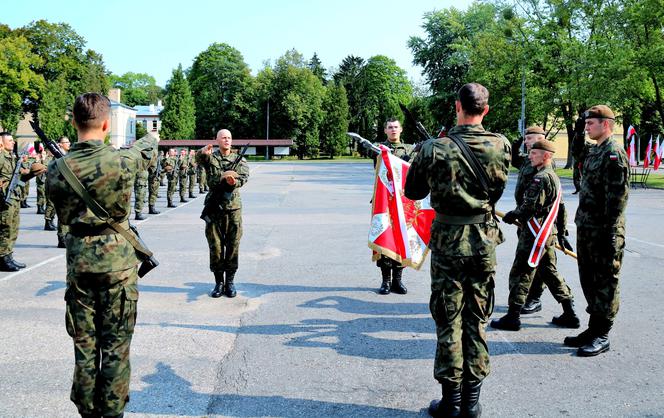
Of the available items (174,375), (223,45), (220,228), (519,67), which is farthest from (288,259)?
(223,45)

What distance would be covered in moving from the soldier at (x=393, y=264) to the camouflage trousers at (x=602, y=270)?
2521 mm

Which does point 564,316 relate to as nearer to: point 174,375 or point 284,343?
point 284,343

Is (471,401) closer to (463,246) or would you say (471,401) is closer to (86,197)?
(463,246)

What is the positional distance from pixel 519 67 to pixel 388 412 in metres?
41.8

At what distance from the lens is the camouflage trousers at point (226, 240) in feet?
23.3

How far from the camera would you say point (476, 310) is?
3.99 m

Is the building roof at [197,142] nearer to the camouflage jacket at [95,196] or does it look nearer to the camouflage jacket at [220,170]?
the camouflage jacket at [220,170]

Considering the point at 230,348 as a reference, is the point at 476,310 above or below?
above

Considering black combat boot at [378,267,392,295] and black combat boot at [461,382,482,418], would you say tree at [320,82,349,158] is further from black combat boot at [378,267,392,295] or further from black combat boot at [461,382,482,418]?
black combat boot at [461,382,482,418]

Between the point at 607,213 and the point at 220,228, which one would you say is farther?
the point at 220,228

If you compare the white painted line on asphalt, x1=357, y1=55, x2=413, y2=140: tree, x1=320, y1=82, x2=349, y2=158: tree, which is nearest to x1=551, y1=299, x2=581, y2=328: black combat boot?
the white painted line on asphalt

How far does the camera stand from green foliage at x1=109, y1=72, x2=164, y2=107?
419 ft

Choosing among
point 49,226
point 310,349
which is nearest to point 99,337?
point 310,349

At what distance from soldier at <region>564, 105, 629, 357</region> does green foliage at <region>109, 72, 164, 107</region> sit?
12657cm
